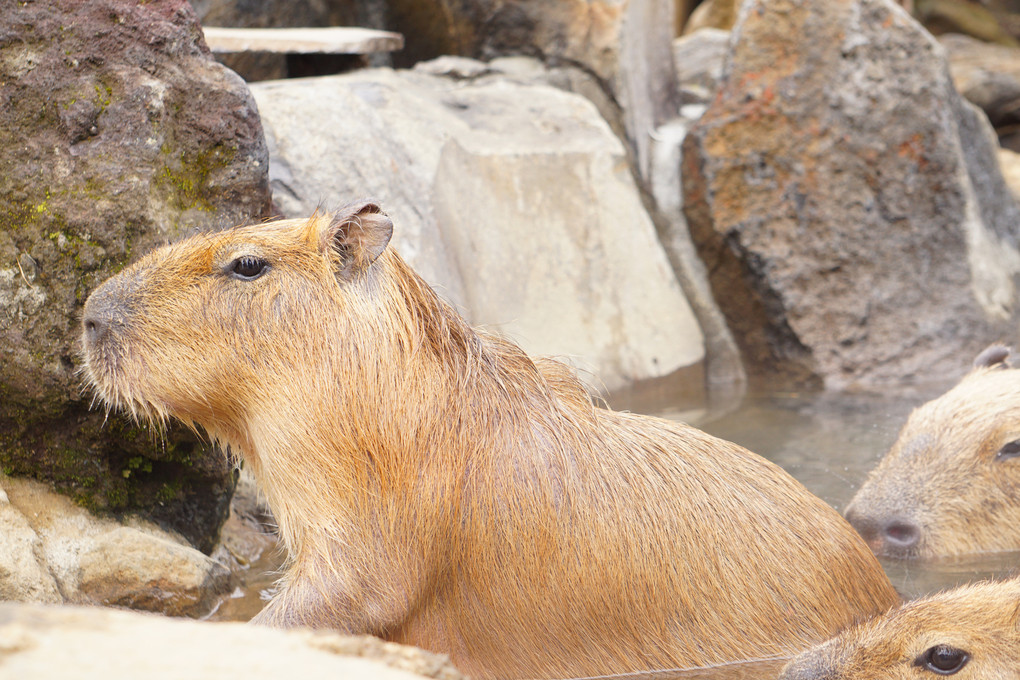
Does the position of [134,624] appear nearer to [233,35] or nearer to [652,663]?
[652,663]

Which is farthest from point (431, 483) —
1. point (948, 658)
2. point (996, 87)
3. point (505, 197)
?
point (996, 87)

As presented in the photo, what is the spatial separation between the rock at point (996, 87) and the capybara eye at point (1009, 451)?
24.9 ft

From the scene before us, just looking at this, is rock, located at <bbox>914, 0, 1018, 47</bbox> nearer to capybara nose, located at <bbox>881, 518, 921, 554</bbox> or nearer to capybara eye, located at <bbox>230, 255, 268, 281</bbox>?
capybara nose, located at <bbox>881, 518, 921, 554</bbox>

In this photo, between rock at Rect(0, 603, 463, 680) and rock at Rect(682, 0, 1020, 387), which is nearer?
rock at Rect(0, 603, 463, 680)

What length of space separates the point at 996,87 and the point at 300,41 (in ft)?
26.7

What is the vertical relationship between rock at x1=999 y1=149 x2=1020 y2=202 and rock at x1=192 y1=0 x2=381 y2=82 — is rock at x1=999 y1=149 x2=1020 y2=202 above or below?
below

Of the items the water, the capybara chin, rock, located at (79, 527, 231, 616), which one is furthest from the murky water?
the capybara chin

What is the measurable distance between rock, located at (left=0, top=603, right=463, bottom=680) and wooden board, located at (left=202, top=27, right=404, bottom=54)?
4.25 meters

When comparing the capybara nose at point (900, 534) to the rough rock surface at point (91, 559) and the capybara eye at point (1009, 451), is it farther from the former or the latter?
the rough rock surface at point (91, 559)

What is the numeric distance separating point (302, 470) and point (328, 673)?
3.19 feet

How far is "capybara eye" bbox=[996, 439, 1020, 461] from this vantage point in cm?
393

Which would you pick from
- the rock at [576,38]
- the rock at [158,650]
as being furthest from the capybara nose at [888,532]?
the rock at [576,38]

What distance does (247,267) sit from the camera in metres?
2.51

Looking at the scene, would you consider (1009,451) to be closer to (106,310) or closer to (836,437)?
(836,437)
